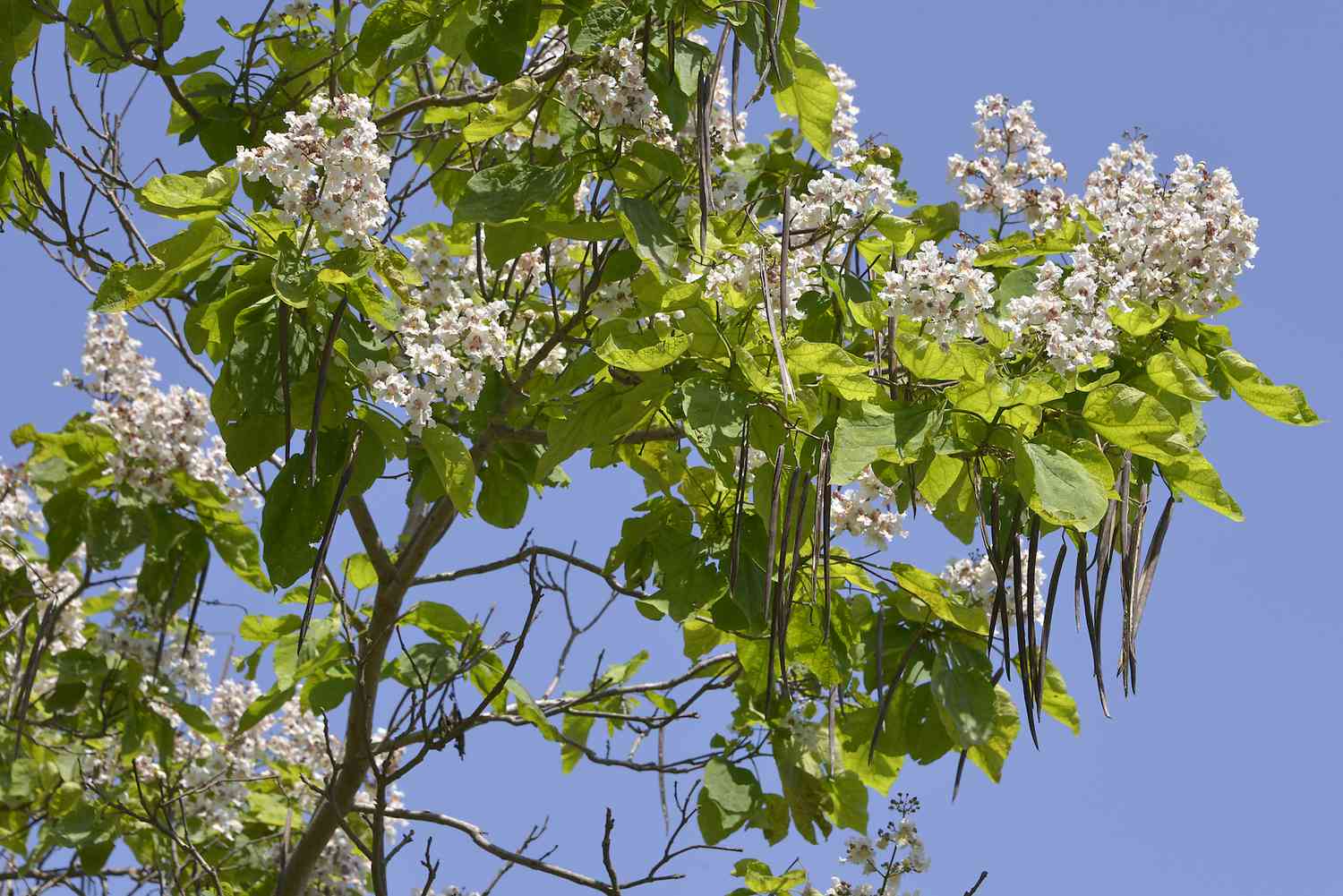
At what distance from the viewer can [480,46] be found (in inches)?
89.1

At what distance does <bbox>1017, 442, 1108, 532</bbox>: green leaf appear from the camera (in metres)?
1.65

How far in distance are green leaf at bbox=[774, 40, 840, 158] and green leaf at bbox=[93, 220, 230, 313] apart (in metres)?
0.89

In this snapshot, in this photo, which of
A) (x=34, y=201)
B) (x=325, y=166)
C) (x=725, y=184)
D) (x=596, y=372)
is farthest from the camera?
(x=34, y=201)

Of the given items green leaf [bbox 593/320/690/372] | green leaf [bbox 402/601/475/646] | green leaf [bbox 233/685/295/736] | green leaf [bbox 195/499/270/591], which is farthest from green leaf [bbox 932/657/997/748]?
green leaf [bbox 195/499/270/591]

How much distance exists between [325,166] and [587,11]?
1.60ft

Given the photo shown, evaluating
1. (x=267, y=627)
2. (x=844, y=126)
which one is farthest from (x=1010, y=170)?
(x=267, y=627)

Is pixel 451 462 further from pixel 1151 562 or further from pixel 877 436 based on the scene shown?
pixel 1151 562

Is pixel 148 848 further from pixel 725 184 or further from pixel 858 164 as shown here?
pixel 858 164

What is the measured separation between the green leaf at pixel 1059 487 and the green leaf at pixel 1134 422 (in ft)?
0.32

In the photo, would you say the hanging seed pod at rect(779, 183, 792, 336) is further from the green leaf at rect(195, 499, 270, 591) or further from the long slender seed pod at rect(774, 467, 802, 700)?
the green leaf at rect(195, 499, 270, 591)

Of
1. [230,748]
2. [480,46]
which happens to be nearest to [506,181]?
[480,46]

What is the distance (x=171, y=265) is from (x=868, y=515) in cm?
136

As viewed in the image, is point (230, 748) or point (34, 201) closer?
point (34, 201)

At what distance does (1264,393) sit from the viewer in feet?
7.13
